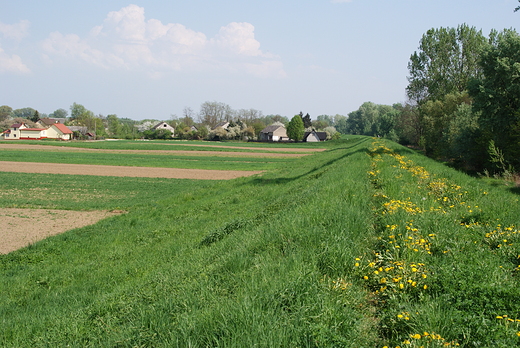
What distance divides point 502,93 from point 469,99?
24398 mm

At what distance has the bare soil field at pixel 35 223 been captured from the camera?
534 inches

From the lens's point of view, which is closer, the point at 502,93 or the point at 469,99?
the point at 502,93

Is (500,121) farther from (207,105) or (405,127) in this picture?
(207,105)

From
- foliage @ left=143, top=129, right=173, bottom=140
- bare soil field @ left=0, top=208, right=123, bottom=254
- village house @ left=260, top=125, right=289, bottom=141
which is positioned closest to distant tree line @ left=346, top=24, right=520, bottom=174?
bare soil field @ left=0, top=208, right=123, bottom=254

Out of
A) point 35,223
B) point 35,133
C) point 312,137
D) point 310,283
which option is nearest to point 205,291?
point 310,283

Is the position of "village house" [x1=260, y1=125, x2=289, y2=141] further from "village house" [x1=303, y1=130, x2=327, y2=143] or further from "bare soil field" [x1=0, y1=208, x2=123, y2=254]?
"bare soil field" [x1=0, y1=208, x2=123, y2=254]

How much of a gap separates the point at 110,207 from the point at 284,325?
59.1ft

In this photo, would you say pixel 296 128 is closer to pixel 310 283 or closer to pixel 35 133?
pixel 35 133

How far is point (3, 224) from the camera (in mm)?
15945

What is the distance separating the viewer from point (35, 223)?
16234 mm

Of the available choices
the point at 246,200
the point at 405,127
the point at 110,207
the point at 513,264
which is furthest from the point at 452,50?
the point at 513,264

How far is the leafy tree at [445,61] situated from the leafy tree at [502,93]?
99.0ft

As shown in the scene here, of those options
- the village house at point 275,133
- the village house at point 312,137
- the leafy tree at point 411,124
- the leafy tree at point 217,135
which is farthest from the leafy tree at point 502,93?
the village house at point 275,133

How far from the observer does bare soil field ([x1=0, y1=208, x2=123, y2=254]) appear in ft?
44.5
